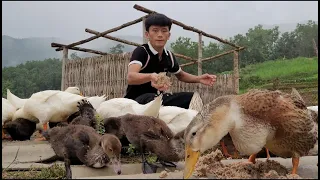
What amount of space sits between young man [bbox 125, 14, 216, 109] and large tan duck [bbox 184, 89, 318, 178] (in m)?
1.90

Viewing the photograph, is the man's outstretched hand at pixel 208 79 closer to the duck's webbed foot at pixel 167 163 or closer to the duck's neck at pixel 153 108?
the duck's neck at pixel 153 108

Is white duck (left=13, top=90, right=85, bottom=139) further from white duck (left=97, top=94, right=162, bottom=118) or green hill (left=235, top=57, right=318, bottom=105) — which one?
green hill (left=235, top=57, right=318, bottom=105)

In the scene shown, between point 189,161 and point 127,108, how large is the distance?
201cm

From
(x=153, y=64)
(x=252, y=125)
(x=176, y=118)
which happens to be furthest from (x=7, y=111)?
(x=252, y=125)

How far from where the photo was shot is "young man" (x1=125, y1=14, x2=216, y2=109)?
4660 mm

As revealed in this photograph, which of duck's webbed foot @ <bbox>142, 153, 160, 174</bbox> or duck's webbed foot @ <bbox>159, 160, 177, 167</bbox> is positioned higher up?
duck's webbed foot @ <bbox>142, 153, 160, 174</bbox>

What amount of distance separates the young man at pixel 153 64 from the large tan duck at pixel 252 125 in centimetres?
190

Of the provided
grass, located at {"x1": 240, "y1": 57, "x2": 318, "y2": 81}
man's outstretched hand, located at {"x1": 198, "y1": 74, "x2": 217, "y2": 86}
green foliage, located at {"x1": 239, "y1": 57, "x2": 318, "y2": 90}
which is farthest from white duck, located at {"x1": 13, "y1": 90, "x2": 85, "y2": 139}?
grass, located at {"x1": 240, "y1": 57, "x2": 318, "y2": 81}

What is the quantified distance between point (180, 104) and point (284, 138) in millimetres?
2549

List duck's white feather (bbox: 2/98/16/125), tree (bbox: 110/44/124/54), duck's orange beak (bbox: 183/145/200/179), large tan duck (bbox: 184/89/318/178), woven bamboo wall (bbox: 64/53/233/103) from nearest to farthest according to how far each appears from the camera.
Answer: duck's orange beak (bbox: 183/145/200/179) → large tan duck (bbox: 184/89/318/178) → duck's white feather (bbox: 2/98/16/125) → woven bamboo wall (bbox: 64/53/233/103) → tree (bbox: 110/44/124/54)

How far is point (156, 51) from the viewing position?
4957mm

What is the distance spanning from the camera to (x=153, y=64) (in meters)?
4.98

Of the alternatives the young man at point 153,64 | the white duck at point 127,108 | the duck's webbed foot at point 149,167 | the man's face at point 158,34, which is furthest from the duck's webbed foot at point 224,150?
the man's face at point 158,34

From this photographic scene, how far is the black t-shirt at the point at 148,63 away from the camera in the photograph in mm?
4859
